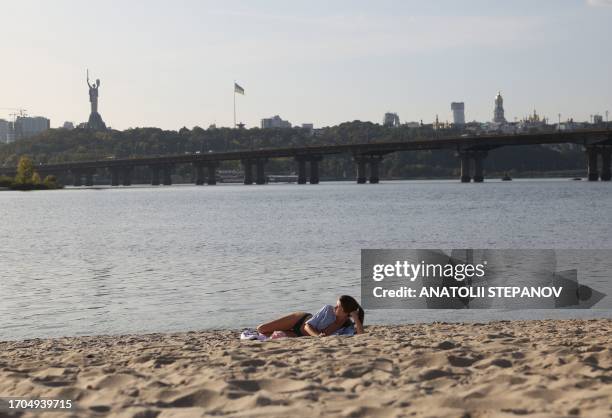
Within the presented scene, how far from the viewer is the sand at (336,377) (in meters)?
10.4

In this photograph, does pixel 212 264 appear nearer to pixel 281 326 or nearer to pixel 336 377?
pixel 281 326

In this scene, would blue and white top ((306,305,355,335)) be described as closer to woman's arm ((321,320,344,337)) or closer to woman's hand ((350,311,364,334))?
woman's arm ((321,320,344,337))

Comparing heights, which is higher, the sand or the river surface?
the sand

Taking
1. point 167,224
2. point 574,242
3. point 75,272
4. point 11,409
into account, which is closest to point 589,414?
point 11,409

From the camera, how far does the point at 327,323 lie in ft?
54.2

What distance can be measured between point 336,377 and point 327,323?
4471 millimetres

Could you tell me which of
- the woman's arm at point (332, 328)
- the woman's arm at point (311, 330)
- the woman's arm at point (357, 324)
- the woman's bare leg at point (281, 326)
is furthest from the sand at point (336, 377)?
the woman's bare leg at point (281, 326)

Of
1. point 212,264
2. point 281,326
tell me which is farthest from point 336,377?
point 212,264

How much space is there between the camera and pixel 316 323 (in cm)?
1653

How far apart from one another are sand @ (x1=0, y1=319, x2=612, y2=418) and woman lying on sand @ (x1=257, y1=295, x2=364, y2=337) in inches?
18.8

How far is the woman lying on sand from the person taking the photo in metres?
16.5

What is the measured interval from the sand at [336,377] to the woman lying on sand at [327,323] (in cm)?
48

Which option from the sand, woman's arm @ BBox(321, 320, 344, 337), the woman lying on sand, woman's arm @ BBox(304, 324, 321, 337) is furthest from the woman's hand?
woman's arm @ BBox(304, 324, 321, 337)

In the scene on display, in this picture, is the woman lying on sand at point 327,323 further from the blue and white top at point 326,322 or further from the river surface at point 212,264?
the river surface at point 212,264
